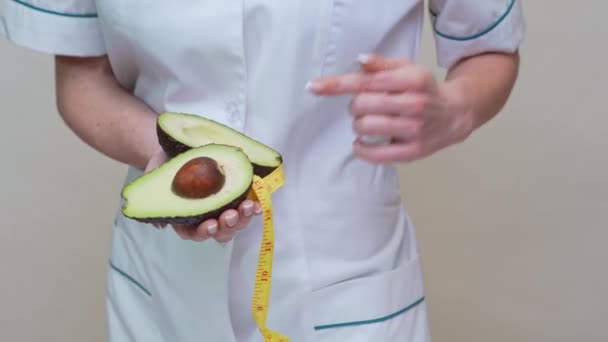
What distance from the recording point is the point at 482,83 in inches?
32.7

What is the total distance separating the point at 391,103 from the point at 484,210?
1.09m

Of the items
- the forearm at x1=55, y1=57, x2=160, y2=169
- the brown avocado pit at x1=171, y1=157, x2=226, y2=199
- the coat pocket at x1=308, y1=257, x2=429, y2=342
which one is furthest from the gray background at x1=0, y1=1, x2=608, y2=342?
the brown avocado pit at x1=171, y1=157, x2=226, y2=199

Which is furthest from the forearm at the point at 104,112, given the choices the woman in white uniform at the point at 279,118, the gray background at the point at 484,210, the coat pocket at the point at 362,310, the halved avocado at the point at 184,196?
the gray background at the point at 484,210

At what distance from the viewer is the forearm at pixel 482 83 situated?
0.78 m

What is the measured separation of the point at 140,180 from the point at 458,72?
37 centimetres

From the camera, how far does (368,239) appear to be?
84 cm

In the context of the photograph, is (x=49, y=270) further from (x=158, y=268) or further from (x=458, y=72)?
(x=458, y=72)

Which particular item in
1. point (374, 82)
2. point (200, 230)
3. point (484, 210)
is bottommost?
point (484, 210)

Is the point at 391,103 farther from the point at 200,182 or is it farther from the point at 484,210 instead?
the point at 484,210

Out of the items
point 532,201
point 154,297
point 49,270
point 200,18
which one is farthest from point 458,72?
point 49,270

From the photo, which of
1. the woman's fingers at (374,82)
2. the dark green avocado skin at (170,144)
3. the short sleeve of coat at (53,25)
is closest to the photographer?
the woman's fingers at (374,82)

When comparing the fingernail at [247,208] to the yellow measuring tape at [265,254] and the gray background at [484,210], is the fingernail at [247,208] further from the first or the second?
the gray background at [484,210]

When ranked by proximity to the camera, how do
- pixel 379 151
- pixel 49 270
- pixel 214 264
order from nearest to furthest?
pixel 379 151
pixel 214 264
pixel 49 270

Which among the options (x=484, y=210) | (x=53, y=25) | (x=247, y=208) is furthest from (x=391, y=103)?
(x=484, y=210)
